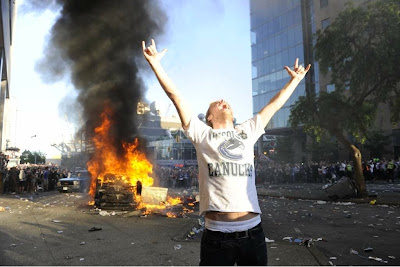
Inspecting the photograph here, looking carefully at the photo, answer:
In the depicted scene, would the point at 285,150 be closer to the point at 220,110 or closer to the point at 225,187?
the point at 220,110

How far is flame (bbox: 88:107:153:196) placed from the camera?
47.9ft

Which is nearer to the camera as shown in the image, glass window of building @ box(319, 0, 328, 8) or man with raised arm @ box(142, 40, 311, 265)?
man with raised arm @ box(142, 40, 311, 265)

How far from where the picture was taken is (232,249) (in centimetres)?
206

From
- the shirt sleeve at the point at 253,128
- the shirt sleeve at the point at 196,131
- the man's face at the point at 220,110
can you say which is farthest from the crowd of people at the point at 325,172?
the shirt sleeve at the point at 196,131

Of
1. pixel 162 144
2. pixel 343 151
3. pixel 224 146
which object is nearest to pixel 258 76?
pixel 343 151

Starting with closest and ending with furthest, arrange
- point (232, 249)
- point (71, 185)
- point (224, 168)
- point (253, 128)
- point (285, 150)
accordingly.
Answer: point (232, 249) → point (224, 168) → point (253, 128) → point (71, 185) → point (285, 150)

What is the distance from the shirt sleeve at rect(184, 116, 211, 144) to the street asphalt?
9.17 feet

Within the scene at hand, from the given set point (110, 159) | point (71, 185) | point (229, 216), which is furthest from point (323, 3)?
point (229, 216)

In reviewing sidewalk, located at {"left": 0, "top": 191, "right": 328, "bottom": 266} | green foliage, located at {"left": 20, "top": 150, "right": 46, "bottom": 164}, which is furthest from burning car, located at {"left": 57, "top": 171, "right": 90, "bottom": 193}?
green foliage, located at {"left": 20, "top": 150, "right": 46, "bottom": 164}

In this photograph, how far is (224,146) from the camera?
2.22 metres

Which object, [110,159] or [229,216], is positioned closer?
[229,216]

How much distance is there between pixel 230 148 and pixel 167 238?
4356mm

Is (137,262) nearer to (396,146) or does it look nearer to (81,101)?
(81,101)

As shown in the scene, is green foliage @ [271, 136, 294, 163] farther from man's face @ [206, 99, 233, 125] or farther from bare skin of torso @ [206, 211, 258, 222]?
bare skin of torso @ [206, 211, 258, 222]
